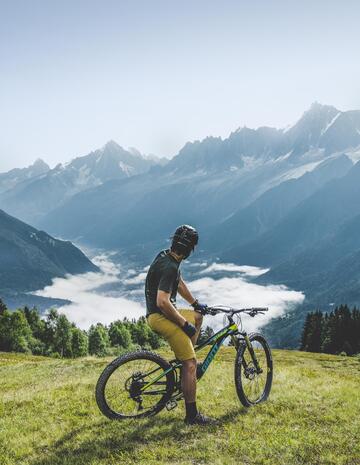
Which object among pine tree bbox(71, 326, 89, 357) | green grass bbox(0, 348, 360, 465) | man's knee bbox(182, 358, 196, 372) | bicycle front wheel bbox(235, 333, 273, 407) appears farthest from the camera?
pine tree bbox(71, 326, 89, 357)

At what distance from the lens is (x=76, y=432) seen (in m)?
9.80

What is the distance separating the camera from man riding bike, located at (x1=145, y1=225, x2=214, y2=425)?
9.75 meters

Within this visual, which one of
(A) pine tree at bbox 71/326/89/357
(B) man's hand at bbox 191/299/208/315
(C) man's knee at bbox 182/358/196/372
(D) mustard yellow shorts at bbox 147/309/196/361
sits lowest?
(A) pine tree at bbox 71/326/89/357

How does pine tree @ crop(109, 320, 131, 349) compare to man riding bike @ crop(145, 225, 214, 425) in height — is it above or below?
below

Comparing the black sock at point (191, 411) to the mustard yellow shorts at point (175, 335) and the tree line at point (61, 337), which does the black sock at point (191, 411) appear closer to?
the mustard yellow shorts at point (175, 335)

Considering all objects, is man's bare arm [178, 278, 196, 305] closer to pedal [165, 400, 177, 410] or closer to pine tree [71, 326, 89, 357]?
pedal [165, 400, 177, 410]

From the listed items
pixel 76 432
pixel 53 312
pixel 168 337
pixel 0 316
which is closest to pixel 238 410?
pixel 168 337

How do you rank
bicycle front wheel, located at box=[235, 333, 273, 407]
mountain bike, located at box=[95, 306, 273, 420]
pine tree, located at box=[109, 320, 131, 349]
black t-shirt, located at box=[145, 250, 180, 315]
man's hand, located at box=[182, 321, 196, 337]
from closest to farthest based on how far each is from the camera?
black t-shirt, located at box=[145, 250, 180, 315], man's hand, located at box=[182, 321, 196, 337], mountain bike, located at box=[95, 306, 273, 420], bicycle front wheel, located at box=[235, 333, 273, 407], pine tree, located at box=[109, 320, 131, 349]

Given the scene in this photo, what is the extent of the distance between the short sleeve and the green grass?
314 cm

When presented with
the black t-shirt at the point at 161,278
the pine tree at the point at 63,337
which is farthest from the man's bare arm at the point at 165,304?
the pine tree at the point at 63,337

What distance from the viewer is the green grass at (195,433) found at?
8.28 metres

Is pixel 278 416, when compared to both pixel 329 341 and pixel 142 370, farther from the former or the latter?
pixel 329 341

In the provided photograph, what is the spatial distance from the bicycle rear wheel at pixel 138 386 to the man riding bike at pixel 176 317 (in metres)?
0.68

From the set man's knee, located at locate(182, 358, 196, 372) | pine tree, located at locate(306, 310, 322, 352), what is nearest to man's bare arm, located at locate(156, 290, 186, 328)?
man's knee, located at locate(182, 358, 196, 372)
